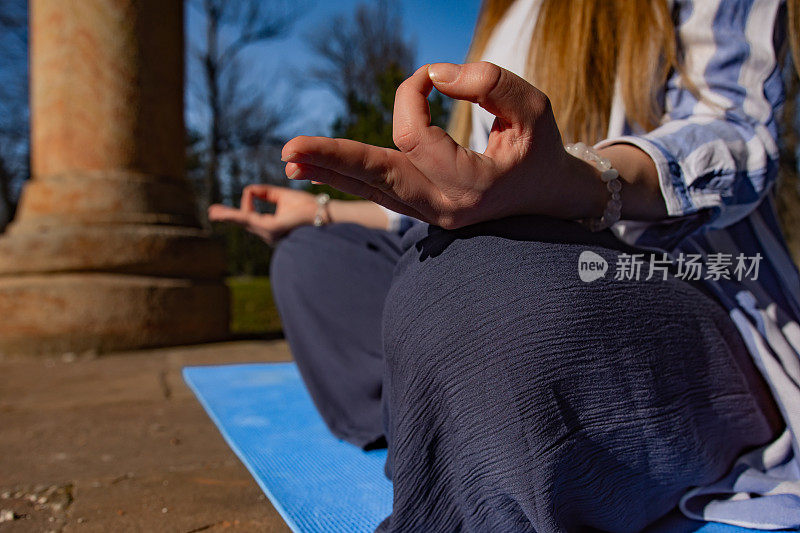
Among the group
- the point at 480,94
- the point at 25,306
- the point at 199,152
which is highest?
the point at 480,94

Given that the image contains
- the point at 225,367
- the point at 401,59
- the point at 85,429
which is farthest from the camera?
the point at 401,59

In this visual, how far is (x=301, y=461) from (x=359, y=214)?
0.68 metres

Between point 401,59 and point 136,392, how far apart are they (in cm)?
964

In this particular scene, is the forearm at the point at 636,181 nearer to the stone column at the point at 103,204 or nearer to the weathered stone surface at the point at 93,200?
the stone column at the point at 103,204

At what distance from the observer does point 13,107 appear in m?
14.0

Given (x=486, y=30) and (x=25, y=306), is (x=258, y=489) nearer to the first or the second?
(x=486, y=30)

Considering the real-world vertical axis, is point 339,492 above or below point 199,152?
above

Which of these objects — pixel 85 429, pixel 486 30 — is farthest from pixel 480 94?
pixel 85 429

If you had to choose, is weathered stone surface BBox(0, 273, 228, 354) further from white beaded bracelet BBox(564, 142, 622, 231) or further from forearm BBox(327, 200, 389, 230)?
white beaded bracelet BBox(564, 142, 622, 231)

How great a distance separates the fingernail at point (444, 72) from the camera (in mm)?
708

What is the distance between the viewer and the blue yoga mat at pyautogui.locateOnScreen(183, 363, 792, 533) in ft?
3.66

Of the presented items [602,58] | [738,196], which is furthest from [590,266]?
[602,58]

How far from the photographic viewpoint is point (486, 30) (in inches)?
66.5

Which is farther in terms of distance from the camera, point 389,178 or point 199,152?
point 199,152
